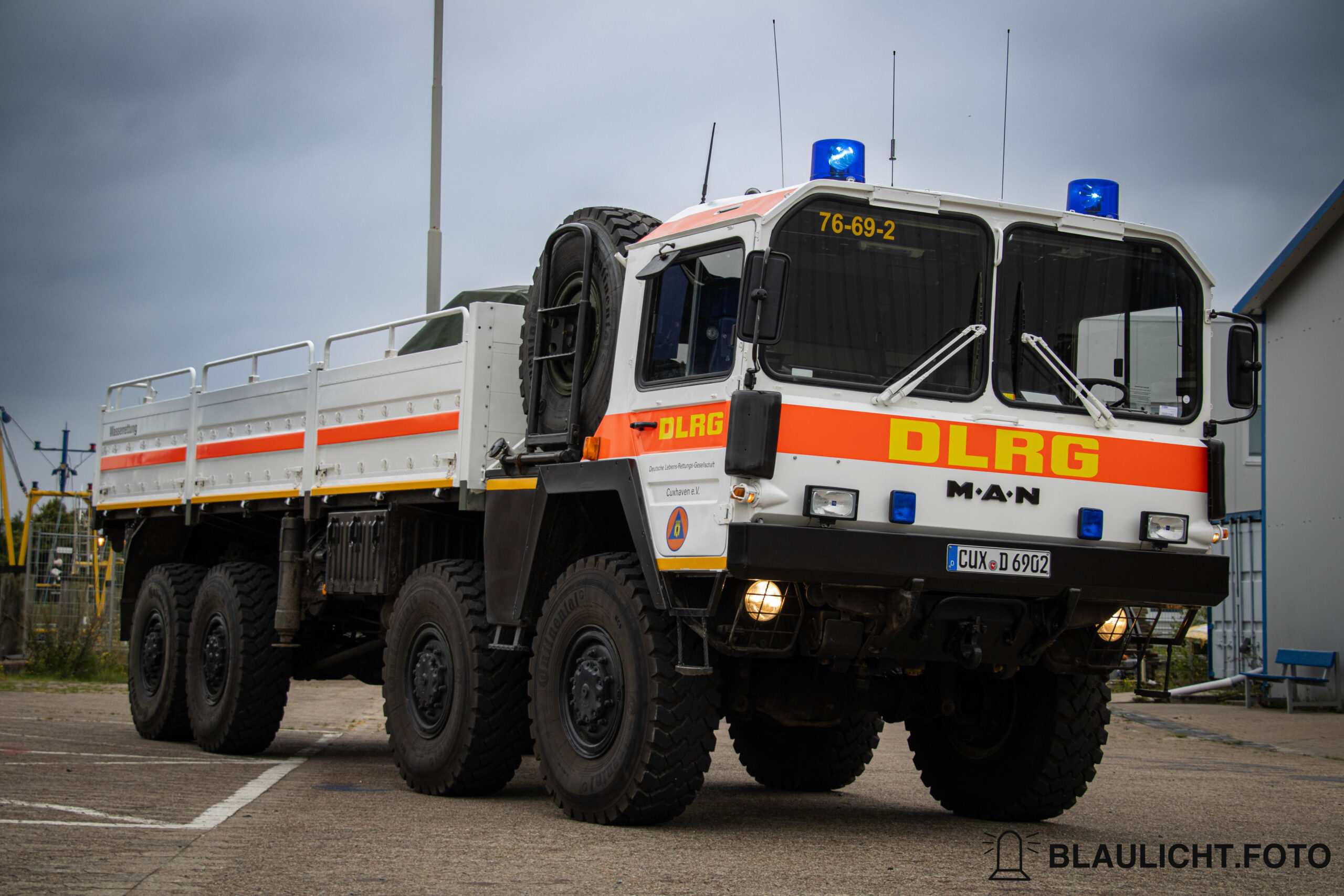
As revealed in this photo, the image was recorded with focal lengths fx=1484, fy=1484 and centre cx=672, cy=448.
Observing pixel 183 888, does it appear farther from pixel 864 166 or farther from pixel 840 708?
pixel 864 166

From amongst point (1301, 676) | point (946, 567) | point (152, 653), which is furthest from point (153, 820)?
point (1301, 676)

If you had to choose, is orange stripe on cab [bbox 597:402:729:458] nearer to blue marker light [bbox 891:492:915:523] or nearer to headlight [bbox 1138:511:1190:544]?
blue marker light [bbox 891:492:915:523]

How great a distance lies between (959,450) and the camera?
7098mm

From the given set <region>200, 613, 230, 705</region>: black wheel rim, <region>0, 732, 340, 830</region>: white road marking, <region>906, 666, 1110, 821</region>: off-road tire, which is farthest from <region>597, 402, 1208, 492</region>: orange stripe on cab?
<region>200, 613, 230, 705</region>: black wheel rim

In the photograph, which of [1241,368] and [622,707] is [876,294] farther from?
[622,707]

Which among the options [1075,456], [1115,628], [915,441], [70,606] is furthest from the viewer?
[70,606]

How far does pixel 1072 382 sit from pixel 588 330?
270cm

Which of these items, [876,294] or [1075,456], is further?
[1075,456]

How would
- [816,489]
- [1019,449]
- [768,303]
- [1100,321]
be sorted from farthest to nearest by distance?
[1100,321], [1019,449], [816,489], [768,303]

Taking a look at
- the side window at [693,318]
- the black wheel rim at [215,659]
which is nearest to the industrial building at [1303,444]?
the side window at [693,318]

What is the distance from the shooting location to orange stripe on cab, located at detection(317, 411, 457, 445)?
9477mm

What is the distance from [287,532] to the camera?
11.5 meters

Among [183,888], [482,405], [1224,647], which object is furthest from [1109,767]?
[1224,647]

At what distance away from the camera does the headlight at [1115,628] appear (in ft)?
25.2
